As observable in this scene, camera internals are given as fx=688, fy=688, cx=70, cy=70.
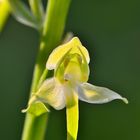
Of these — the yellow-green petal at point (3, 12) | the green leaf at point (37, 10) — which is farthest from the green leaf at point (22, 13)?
the yellow-green petal at point (3, 12)

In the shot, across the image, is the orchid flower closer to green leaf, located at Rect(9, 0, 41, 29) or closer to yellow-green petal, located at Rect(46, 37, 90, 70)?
yellow-green petal, located at Rect(46, 37, 90, 70)

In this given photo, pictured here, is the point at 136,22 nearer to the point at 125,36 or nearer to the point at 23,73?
the point at 125,36

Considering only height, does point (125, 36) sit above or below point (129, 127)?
above

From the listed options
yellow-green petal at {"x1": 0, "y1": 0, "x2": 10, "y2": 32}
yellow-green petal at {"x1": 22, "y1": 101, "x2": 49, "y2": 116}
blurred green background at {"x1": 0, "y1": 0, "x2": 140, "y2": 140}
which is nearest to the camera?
yellow-green petal at {"x1": 22, "y1": 101, "x2": 49, "y2": 116}

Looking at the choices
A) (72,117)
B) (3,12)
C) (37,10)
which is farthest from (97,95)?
(3,12)

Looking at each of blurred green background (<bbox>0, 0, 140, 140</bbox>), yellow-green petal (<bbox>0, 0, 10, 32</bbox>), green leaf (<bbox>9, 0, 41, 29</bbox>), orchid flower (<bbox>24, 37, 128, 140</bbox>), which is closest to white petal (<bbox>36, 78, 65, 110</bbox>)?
orchid flower (<bbox>24, 37, 128, 140</bbox>)

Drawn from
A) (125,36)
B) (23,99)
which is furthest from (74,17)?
(23,99)

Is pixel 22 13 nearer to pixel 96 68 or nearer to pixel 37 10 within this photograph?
pixel 37 10
